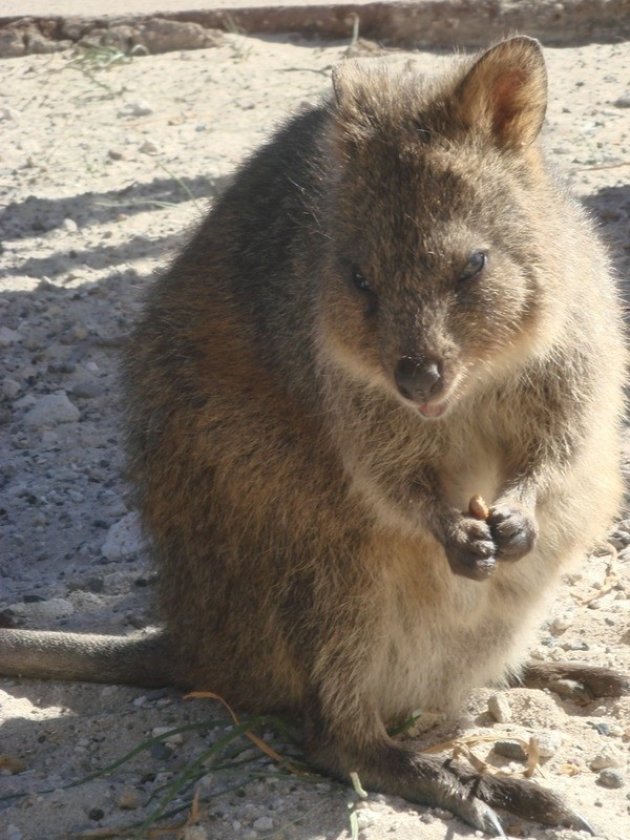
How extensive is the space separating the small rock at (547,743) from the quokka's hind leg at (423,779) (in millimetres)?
185

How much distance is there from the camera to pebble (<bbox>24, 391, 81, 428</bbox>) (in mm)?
6023

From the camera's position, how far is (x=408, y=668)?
407cm

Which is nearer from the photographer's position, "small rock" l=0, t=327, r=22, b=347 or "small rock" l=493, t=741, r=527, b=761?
"small rock" l=493, t=741, r=527, b=761

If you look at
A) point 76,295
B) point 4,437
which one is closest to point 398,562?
point 4,437

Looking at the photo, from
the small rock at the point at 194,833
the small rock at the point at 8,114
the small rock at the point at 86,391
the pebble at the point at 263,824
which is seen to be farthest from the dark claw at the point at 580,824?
the small rock at the point at 8,114

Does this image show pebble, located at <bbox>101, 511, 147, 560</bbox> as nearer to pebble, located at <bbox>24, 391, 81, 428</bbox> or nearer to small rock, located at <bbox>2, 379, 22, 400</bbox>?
pebble, located at <bbox>24, 391, 81, 428</bbox>

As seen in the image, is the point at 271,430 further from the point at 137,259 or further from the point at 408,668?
the point at 137,259

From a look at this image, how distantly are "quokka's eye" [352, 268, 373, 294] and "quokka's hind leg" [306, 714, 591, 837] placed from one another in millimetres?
1234

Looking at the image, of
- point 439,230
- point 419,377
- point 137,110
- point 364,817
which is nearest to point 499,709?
point 364,817

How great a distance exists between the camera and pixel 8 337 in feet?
21.4

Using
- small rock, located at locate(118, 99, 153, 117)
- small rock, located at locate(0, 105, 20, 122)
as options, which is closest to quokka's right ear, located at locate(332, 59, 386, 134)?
small rock, located at locate(118, 99, 153, 117)

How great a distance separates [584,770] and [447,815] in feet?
1.43

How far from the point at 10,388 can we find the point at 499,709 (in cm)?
291

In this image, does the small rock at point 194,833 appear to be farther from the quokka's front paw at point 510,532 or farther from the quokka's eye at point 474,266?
the quokka's eye at point 474,266
